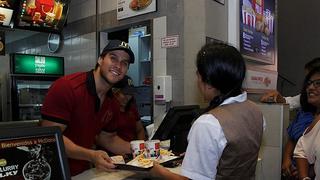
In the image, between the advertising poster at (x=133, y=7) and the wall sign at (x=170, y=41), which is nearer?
the wall sign at (x=170, y=41)

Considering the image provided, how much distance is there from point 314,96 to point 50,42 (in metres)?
4.44

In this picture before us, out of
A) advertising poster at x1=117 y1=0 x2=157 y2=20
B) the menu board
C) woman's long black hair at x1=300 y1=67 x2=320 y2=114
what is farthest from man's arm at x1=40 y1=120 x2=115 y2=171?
the menu board

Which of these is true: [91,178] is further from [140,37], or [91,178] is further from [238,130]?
[140,37]

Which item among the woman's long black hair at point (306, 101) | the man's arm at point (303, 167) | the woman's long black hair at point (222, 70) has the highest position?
the woman's long black hair at point (222, 70)

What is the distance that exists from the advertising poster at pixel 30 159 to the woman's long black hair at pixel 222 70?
64 centimetres

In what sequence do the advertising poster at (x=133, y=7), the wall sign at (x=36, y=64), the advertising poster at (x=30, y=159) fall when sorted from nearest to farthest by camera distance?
the advertising poster at (x=30, y=159) → the advertising poster at (x=133, y=7) → the wall sign at (x=36, y=64)

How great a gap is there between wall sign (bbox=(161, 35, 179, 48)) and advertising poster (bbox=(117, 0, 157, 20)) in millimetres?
364

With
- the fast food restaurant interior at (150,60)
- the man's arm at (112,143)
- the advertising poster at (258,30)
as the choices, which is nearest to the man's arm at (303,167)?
the fast food restaurant interior at (150,60)

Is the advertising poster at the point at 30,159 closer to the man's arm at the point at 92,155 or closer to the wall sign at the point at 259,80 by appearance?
the man's arm at the point at 92,155

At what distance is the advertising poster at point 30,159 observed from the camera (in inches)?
41.7

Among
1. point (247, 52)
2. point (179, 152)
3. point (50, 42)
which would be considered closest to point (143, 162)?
point (179, 152)

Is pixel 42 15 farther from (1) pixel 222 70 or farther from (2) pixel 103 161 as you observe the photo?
(1) pixel 222 70

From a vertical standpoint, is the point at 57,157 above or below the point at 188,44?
below

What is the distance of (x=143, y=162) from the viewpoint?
5.10ft
